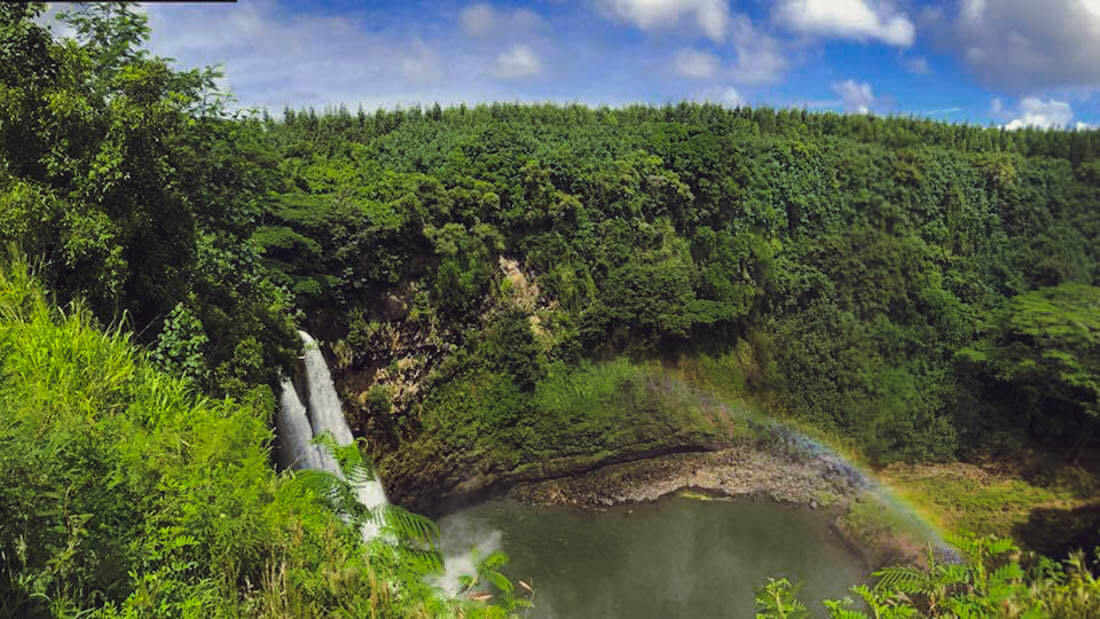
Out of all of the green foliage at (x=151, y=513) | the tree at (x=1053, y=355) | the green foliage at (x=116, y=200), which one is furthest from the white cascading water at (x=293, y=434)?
the tree at (x=1053, y=355)

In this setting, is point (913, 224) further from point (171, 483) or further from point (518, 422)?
point (171, 483)

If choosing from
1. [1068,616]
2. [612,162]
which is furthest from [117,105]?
[612,162]

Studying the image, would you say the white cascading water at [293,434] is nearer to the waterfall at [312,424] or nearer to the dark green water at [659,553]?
the waterfall at [312,424]

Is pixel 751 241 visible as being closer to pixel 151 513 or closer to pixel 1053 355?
pixel 1053 355

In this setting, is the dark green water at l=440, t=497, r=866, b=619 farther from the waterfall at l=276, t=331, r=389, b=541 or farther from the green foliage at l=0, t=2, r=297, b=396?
the green foliage at l=0, t=2, r=297, b=396

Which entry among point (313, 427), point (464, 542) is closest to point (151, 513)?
point (313, 427)

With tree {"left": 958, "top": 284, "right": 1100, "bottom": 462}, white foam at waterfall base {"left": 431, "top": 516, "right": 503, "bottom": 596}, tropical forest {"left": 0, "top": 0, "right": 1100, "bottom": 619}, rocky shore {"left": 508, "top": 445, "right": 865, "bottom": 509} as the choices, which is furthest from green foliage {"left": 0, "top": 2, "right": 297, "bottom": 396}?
tree {"left": 958, "top": 284, "right": 1100, "bottom": 462}
